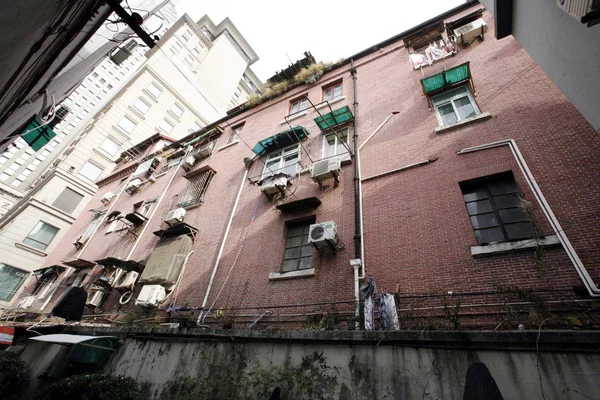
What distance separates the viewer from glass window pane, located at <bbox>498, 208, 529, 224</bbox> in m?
6.53

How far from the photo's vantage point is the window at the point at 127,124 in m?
27.4

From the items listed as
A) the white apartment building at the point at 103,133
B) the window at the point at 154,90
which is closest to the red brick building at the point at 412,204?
the white apartment building at the point at 103,133

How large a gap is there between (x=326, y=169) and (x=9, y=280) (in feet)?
80.5

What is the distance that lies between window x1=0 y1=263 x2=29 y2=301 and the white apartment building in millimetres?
48

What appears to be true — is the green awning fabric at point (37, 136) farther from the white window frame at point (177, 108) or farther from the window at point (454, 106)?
the white window frame at point (177, 108)

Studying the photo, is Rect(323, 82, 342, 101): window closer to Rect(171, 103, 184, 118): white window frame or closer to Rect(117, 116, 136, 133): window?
Rect(117, 116, 136, 133): window

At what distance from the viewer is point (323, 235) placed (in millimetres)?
8039

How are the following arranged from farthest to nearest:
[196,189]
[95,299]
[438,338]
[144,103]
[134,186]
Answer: [144,103] < [134,186] < [196,189] < [95,299] < [438,338]

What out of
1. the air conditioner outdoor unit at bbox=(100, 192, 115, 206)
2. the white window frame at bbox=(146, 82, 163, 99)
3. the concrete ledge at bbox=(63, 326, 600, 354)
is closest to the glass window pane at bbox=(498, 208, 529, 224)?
the concrete ledge at bbox=(63, 326, 600, 354)

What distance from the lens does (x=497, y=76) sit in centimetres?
925

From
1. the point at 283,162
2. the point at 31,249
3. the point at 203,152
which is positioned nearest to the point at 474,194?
the point at 283,162

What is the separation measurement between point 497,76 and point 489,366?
9296 millimetres

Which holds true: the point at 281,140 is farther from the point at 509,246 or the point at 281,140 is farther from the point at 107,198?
the point at 107,198

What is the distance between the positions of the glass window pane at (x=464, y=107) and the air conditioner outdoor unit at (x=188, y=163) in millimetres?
14717
